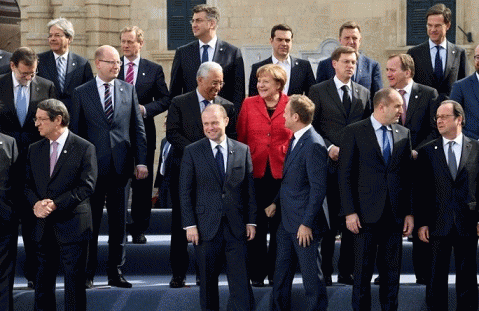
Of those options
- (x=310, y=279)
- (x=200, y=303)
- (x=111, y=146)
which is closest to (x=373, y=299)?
(x=310, y=279)

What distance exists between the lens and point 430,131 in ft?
34.1

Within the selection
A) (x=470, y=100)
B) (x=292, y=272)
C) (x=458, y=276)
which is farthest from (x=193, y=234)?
(x=470, y=100)

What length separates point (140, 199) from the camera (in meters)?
11.4

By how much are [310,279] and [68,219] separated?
2.04 meters

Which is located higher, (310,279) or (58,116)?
(58,116)

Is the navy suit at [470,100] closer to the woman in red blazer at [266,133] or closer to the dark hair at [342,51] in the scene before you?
the dark hair at [342,51]

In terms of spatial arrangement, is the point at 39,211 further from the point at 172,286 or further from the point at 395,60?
the point at 395,60

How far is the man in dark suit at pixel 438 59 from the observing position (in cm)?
1088

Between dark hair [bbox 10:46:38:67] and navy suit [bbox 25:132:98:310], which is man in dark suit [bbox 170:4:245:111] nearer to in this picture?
dark hair [bbox 10:46:38:67]

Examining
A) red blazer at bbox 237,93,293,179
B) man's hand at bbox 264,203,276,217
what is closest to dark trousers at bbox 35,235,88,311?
man's hand at bbox 264,203,276,217

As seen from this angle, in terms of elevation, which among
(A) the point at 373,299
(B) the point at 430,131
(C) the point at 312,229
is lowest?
(A) the point at 373,299

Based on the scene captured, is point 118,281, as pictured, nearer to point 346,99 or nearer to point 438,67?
point 346,99

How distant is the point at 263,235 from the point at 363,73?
1.76 metres

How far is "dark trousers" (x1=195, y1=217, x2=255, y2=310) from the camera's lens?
31.6 feet
